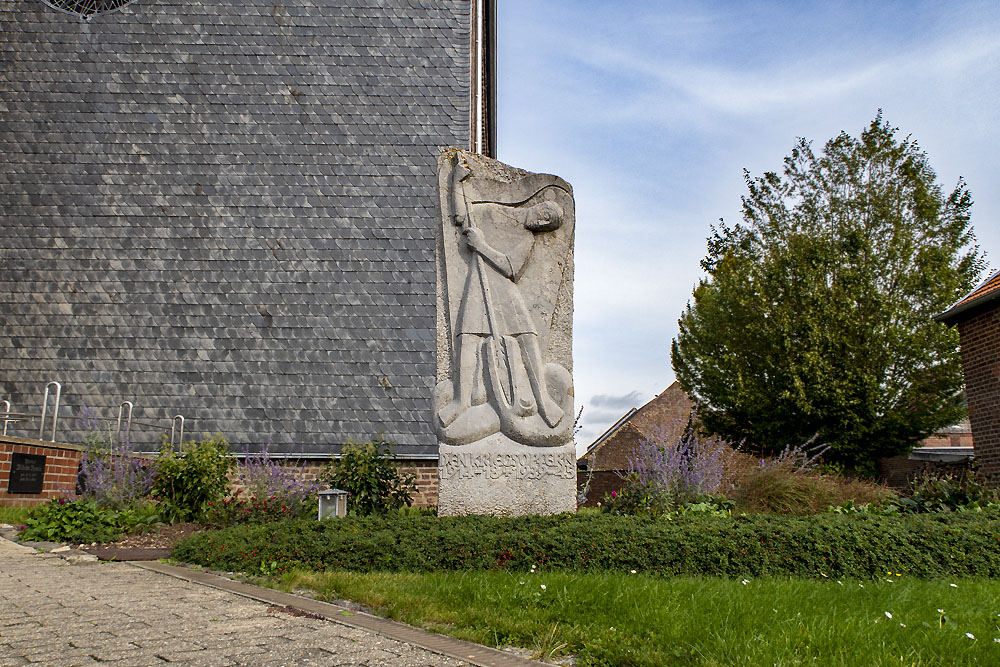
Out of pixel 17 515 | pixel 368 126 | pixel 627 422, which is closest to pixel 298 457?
pixel 17 515

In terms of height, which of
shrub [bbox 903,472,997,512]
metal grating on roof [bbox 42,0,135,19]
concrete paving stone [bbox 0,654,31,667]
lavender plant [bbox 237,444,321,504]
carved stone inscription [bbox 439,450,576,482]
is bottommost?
concrete paving stone [bbox 0,654,31,667]

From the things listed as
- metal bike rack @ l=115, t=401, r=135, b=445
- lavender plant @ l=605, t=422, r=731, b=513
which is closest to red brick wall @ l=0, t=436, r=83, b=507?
metal bike rack @ l=115, t=401, r=135, b=445

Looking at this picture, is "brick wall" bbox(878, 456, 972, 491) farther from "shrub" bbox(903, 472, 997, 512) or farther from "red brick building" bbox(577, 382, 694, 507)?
"red brick building" bbox(577, 382, 694, 507)

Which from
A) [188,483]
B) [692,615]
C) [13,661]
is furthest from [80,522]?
[692,615]

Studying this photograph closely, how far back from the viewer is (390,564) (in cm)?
502

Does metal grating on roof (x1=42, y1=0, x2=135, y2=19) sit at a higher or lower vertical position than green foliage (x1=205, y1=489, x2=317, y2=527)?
higher

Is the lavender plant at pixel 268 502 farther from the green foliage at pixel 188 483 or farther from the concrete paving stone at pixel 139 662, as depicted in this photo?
the concrete paving stone at pixel 139 662

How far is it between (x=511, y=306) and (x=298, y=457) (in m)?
7.59

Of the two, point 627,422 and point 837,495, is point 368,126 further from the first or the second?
point 627,422

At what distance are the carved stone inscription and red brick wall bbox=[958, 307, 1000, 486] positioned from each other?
925 centimetres

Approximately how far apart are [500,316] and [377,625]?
400 centimetres

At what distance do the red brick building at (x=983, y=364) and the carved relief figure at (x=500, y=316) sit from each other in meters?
8.83

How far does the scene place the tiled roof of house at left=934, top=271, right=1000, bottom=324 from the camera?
40.2 ft

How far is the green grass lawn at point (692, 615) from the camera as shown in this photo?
3045 mm
